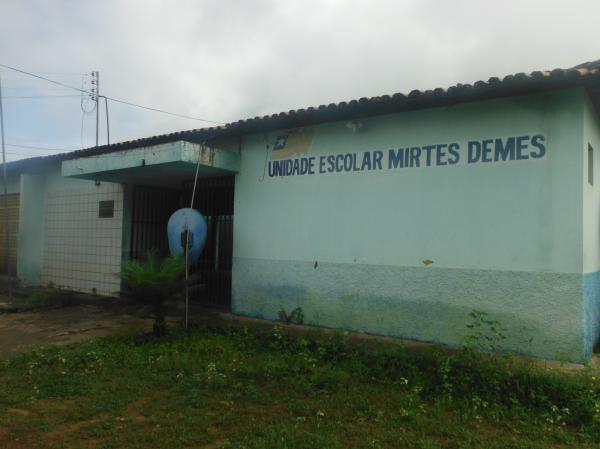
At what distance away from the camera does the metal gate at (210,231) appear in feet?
26.5

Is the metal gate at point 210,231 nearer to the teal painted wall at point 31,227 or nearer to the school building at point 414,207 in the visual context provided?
the school building at point 414,207

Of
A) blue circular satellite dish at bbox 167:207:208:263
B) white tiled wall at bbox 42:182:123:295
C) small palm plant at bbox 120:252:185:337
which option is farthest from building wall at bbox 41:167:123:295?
small palm plant at bbox 120:252:185:337

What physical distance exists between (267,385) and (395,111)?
3.72 metres

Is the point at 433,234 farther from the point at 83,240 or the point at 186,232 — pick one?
the point at 83,240

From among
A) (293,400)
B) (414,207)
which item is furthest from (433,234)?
(293,400)

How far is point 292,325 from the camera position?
6.49m

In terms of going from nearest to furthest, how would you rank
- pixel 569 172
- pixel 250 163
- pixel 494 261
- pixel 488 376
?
pixel 488 376
pixel 569 172
pixel 494 261
pixel 250 163

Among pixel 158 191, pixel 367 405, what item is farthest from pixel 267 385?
pixel 158 191

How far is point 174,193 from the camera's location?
9.67m

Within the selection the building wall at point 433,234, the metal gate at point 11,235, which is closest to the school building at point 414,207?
the building wall at point 433,234

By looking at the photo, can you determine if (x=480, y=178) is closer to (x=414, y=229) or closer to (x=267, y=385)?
(x=414, y=229)

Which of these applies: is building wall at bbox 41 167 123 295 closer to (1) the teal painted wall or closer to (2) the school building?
(1) the teal painted wall

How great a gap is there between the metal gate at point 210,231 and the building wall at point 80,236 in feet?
1.29

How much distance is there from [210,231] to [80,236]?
3.50 meters
